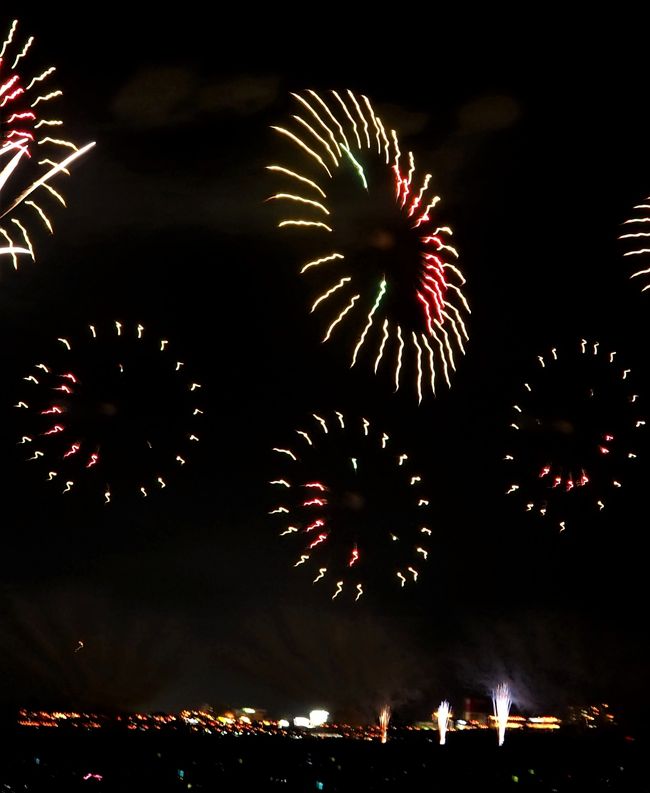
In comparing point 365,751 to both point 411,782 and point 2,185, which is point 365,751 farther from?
point 2,185

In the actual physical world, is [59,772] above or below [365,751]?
below

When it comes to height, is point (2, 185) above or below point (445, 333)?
below

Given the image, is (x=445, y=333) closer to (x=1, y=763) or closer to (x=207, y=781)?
(x=207, y=781)

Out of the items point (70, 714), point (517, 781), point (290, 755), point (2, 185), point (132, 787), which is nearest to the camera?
point (2, 185)

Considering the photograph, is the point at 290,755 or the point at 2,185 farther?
the point at 290,755

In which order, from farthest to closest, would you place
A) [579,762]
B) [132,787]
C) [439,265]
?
[579,762] < [439,265] < [132,787]

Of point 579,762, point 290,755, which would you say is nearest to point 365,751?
point 290,755

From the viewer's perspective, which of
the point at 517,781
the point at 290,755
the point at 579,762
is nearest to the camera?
the point at 517,781

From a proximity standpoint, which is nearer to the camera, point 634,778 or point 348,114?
point 348,114

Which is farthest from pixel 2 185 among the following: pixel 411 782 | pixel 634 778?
pixel 634 778

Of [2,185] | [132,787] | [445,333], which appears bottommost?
[132,787]
